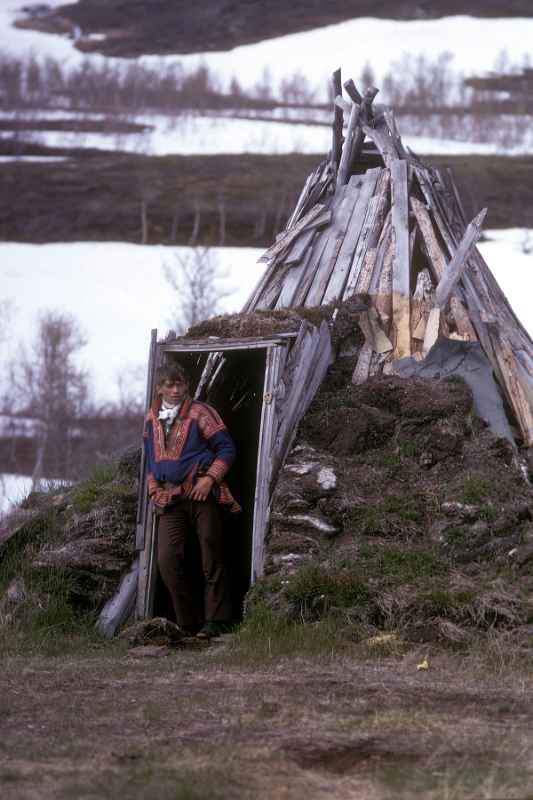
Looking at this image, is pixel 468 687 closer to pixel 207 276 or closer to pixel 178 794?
pixel 178 794

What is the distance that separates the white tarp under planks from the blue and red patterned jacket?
143cm

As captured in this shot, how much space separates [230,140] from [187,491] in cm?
3703

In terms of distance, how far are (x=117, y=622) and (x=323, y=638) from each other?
183cm

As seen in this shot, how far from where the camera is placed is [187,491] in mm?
8500

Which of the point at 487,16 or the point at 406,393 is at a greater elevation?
the point at 487,16

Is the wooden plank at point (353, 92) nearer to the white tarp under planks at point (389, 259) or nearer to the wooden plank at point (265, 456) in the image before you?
the white tarp under planks at point (389, 259)

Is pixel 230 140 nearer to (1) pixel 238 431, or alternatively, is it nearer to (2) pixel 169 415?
(1) pixel 238 431

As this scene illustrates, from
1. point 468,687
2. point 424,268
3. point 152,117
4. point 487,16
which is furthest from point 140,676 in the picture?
point 487,16

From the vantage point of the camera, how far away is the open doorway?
342 inches

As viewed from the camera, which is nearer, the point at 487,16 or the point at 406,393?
the point at 406,393

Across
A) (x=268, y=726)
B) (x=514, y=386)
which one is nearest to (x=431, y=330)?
(x=514, y=386)

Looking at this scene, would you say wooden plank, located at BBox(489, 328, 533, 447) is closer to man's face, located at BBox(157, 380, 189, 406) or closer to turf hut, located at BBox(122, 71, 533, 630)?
turf hut, located at BBox(122, 71, 533, 630)

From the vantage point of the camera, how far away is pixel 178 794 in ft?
14.6

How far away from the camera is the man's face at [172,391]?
8.56 meters
